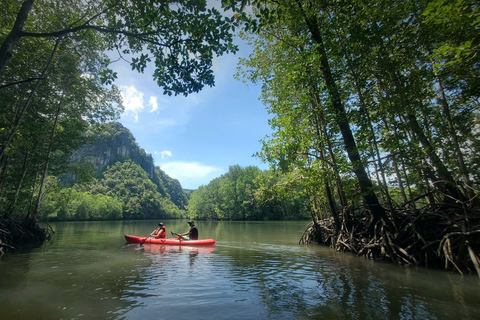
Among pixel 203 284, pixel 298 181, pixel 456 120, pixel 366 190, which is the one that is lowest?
pixel 203 284

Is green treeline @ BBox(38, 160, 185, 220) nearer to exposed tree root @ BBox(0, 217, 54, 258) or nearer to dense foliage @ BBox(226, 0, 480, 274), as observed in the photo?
exposed tree root @ BBox(0, 217, 54, 258)

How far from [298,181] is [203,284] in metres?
7.38

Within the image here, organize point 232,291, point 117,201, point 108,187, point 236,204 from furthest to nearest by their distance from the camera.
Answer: point 108,187
point 117,201
point 236,204
point 232,291

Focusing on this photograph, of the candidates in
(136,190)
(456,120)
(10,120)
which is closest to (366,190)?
(456,120)

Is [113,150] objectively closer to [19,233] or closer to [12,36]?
[19,233]

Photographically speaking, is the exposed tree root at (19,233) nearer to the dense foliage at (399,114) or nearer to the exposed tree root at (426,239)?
the dense foliage at (399,114)

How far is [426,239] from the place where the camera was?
7637 mm

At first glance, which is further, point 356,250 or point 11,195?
point 11,195

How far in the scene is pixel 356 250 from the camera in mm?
9828

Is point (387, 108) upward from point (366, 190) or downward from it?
upward

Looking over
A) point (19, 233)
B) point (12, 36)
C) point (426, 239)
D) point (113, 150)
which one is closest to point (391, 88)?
point (426, 239)

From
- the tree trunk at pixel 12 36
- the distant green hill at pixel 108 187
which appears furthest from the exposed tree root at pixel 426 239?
the distant green hill at pixel 108 187

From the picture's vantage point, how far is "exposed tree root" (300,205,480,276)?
6.43 meters

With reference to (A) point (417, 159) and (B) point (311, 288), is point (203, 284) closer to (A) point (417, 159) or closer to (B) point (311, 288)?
(B) point (311, 288)
